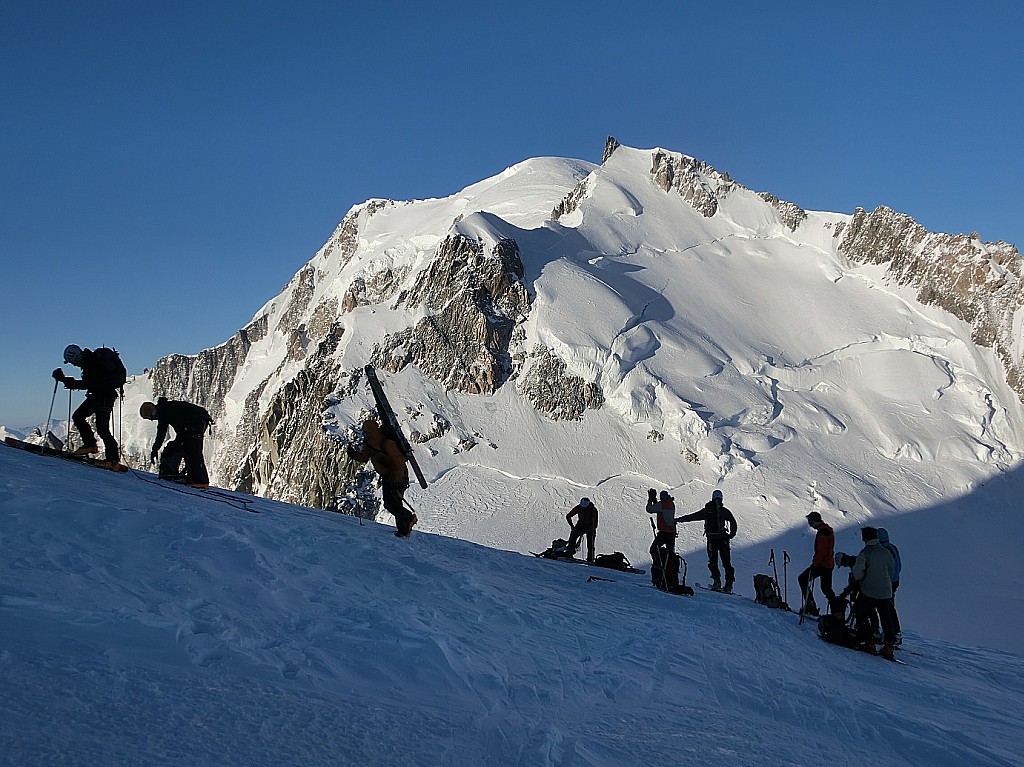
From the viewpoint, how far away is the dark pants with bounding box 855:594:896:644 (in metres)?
8.67

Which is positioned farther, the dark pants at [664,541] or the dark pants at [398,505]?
the dark pants at [664,541]

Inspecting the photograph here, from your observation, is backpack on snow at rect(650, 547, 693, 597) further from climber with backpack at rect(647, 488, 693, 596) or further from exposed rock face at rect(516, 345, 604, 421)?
exposed rock face at rect(516, 345, 604, 421)

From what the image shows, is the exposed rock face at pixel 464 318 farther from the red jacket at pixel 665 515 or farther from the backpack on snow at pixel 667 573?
the backpack on snow at pixel 667 573

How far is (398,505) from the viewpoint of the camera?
1038 centimetres

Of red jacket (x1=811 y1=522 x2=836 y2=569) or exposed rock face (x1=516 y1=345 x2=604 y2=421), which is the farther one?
exposed rock face (x1=516 y1=345 x2=604 y2=421)

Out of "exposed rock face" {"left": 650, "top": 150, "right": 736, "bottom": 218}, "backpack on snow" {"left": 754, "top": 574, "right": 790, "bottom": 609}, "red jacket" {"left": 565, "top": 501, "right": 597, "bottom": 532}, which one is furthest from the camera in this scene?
"exposed rock face" {"left": 650, "top": 150, "right": 736, "bottom": 218}

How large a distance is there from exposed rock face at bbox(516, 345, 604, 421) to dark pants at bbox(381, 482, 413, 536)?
36.8 metres

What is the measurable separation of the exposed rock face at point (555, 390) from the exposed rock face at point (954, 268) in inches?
1228

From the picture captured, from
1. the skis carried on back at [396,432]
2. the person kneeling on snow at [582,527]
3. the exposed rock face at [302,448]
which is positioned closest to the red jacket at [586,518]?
the person kneeling on snow at [582,527]

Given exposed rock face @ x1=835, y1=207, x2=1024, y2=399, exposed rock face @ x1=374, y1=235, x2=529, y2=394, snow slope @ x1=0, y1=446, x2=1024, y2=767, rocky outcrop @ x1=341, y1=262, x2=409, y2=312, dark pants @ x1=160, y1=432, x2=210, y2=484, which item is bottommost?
snow slope @ x1=0, y1=446, x2=1024, y2=767

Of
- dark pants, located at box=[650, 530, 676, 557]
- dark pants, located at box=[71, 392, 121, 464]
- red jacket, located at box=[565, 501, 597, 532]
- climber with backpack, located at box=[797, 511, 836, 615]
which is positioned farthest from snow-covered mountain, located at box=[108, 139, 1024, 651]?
dark pants, located at box=[71, 392, 121, 464]

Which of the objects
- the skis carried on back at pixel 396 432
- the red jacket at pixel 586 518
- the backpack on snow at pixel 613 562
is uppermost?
the skis carried on back at pixel 396 432

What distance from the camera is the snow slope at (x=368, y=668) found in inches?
141

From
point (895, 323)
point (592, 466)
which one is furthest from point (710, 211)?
point (592, 466)
